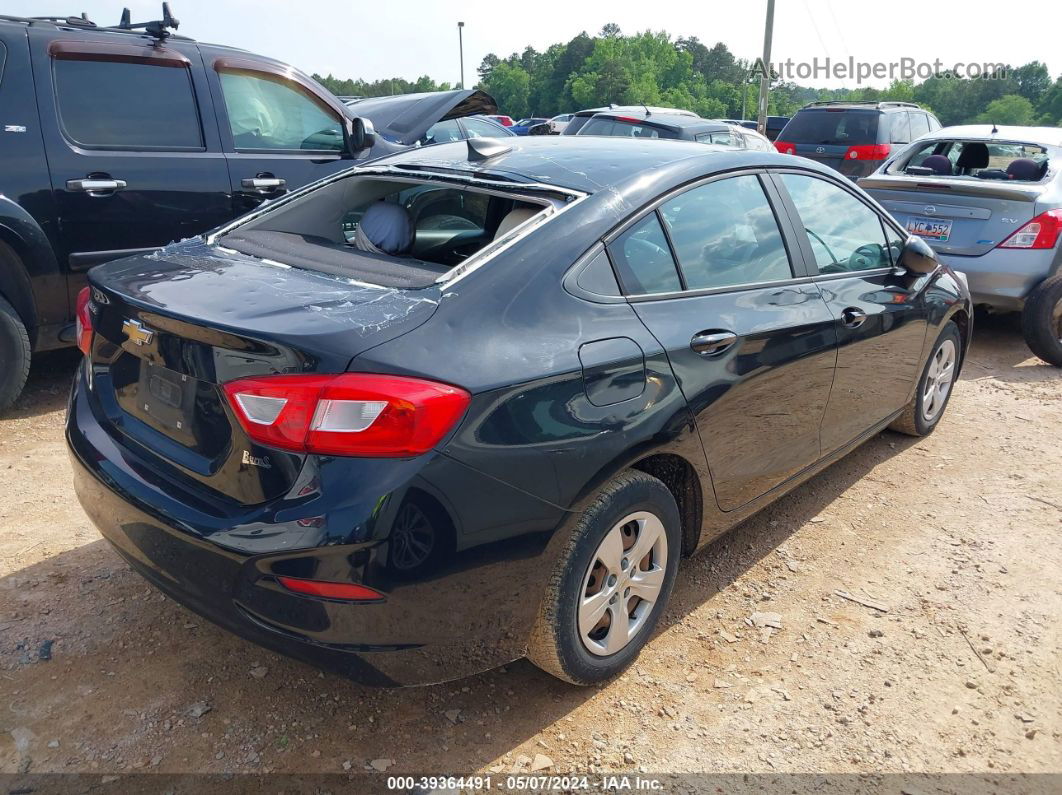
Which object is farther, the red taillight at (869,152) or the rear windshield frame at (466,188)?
the red taillight at (869,152)

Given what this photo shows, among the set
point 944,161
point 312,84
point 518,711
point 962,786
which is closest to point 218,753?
point 518,711

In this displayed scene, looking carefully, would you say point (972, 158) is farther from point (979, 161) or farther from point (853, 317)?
point (853, 317)

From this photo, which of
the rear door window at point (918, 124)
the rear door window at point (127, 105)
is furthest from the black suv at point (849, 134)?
the rear door window at point (127, 105)

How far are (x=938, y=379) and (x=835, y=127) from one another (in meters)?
9.11

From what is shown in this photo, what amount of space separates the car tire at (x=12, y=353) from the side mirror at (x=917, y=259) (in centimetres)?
440

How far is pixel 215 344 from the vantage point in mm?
2107

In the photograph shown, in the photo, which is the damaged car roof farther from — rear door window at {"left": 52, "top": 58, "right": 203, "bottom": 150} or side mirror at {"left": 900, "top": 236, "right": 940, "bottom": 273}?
rear door window at {"left": 52, "top": 58, "right": 203, "bottom": 150}

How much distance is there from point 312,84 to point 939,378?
4312mm

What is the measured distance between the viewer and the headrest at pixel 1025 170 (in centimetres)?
666

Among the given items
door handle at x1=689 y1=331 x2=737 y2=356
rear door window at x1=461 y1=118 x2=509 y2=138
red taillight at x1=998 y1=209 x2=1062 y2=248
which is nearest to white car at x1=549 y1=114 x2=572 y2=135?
rear door window at x1=461 y1=118 x2=509 y2=138

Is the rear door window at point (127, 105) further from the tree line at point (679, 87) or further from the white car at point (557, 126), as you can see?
the tree line at point (679, 87)

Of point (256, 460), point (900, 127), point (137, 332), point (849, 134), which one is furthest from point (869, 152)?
point (256, 460)

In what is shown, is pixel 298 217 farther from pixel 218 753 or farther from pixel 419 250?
pixel 218 753

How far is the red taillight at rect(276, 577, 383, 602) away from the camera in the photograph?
6.54ft
